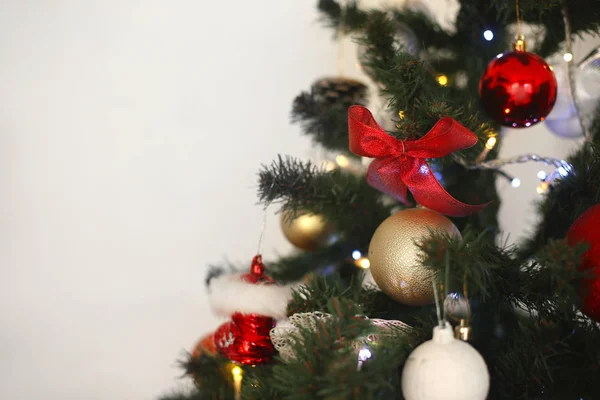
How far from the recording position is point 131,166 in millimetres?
1048

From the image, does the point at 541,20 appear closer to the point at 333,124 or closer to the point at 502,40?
the point at 502,40

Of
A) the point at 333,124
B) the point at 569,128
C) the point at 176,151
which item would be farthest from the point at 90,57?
the point at 569,128

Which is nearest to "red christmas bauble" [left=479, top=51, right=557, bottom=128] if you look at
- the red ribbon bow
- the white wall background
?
the red ribbon bow

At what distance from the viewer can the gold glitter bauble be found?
46cm

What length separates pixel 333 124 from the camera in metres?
0.71

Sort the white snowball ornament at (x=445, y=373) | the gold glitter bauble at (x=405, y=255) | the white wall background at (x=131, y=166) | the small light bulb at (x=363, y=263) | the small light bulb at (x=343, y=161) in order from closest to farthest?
the white snowball ornament at (x=445, y=373), the gold glitter bauble at (x=405, y=255), the small light bulb at (x=363, y=263), the small light bulb at (x=343, y=161), the white wall background at (x=131, y=166)

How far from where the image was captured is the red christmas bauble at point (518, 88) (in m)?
0.52

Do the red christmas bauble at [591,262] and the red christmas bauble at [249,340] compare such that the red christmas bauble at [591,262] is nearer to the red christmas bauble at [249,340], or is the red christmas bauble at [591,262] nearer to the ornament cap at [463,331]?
the ornament cap at [463,331]

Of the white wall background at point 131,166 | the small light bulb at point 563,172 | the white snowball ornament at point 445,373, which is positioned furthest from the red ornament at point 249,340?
the white wall background at point 131,166

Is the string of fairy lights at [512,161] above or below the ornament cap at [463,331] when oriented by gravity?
above

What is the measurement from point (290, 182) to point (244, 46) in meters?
0.63

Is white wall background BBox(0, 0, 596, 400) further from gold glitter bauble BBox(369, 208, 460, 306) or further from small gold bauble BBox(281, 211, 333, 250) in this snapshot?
gold glitter bauble BBox(369, 208, 460, 306)

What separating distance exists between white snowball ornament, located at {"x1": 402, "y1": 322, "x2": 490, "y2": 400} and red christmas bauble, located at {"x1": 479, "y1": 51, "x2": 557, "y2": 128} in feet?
0.93

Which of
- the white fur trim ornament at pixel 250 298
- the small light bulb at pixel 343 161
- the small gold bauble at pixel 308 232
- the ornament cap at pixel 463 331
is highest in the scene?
the small light bulb at pixel 343 161
